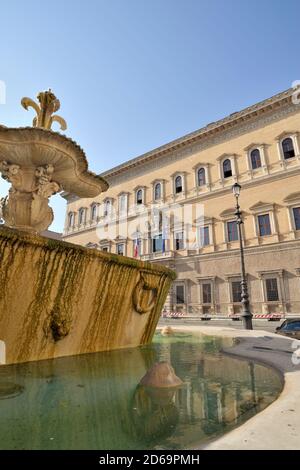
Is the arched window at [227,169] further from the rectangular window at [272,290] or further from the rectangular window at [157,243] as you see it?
the rectangular window at [272,290]

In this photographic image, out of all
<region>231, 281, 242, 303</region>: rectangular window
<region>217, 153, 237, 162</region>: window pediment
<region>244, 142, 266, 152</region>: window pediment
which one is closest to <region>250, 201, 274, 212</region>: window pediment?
<region>244, 142, 266, 152</region>: window pediment

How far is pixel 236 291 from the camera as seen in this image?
71.2 ft

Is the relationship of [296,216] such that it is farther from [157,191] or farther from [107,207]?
[107,207]

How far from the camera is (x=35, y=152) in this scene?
5.16 m

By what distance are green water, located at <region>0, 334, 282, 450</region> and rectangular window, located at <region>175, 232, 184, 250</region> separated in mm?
22164

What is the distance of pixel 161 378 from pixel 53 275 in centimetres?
213

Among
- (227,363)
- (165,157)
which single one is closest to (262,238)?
(165,157)

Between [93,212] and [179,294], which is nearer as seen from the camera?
[179,294]

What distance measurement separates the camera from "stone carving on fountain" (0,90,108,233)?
4930mm

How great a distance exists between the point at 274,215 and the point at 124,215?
52.9ft

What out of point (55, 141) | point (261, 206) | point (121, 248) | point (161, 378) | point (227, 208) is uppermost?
point (227, 208)

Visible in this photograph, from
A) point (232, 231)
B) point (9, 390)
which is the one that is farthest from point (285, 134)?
point (9, 390)

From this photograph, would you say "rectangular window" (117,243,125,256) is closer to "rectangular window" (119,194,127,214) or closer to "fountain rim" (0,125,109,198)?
"rectangular window" (119,194,127,214)

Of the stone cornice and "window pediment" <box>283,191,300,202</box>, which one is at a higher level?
the stone cornice
